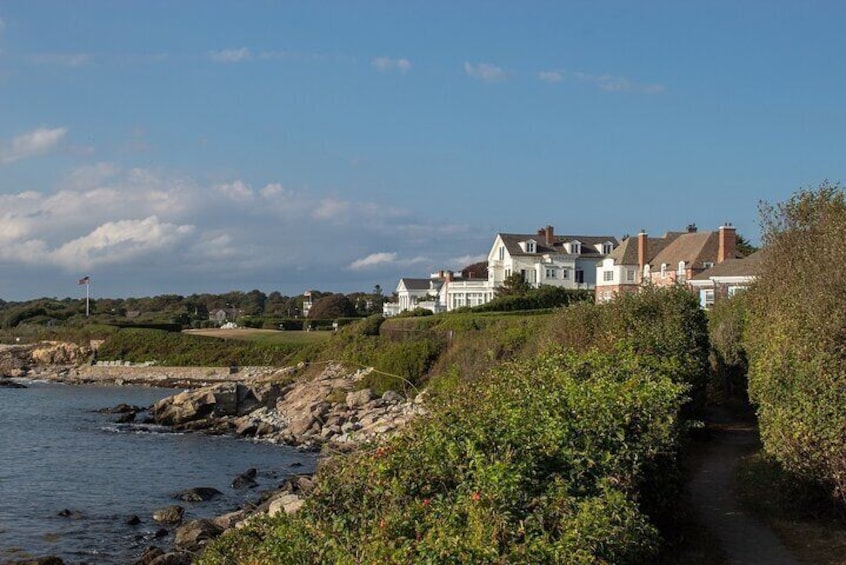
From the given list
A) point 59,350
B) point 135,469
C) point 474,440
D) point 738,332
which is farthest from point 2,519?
point 59,350

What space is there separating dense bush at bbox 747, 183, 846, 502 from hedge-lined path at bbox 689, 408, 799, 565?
4.43 ft

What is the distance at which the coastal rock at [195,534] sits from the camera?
20053mm

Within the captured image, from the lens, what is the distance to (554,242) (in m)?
91.2

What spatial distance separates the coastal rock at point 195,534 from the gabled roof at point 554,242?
224 feet

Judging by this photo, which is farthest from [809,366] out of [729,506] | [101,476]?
[101,476]

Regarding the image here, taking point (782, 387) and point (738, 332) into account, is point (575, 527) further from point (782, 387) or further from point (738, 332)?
point (738, 332)

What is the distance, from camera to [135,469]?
33.1 m

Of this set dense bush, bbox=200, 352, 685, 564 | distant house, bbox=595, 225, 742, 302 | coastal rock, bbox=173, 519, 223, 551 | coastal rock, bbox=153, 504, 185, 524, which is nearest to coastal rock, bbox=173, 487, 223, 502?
coastal rock, bbox=153, 504, 185, 524

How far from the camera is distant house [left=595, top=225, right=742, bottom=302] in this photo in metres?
66.4

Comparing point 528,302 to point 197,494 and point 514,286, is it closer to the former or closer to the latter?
point 514,286

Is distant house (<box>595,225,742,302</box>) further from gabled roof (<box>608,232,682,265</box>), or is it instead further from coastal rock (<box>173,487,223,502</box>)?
coastal rock (<box>173,487,223,502</box>)

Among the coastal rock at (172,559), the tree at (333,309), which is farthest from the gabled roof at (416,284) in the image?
the coastal rock at (172,559)

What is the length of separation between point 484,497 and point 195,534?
15993 mm

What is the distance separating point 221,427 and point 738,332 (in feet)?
87.3
